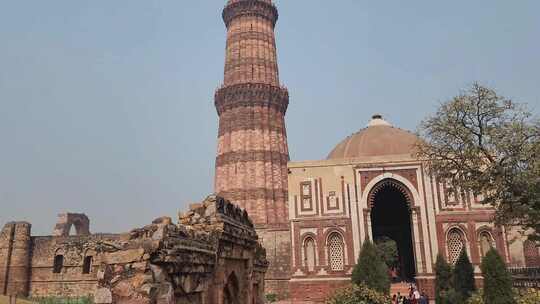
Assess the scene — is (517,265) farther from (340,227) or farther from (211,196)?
(211,196)

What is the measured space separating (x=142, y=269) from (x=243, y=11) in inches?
1062

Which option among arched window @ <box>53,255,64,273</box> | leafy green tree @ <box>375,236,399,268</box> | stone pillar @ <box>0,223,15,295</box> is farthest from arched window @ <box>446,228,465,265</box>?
stone pillar @ <box>0,223,15,295</box>

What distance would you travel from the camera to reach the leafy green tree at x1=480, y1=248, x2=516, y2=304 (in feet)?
38.2

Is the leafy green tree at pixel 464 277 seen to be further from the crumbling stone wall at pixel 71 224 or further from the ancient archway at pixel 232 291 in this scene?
the crumbling stone wall at pixel 71 224

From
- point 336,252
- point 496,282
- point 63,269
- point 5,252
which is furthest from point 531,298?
point 5,252

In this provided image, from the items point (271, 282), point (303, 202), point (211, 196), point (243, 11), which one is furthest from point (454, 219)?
point (243, 11)

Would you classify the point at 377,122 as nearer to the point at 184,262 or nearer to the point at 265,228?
the point at 265,228

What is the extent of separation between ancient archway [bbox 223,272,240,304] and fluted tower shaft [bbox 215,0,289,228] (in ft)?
55.5

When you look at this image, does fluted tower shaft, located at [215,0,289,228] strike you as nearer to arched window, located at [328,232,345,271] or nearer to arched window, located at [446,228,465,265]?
arched window, located at [328,232,345,271]

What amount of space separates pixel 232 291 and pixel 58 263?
2237cm

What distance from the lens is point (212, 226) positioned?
19.7 ft

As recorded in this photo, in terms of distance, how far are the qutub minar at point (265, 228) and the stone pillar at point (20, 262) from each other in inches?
2.3

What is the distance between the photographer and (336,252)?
61.0 ft

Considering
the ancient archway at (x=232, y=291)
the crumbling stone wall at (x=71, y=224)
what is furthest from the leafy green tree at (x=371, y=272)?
the crumbling stone wall at (x=71, y=224)
